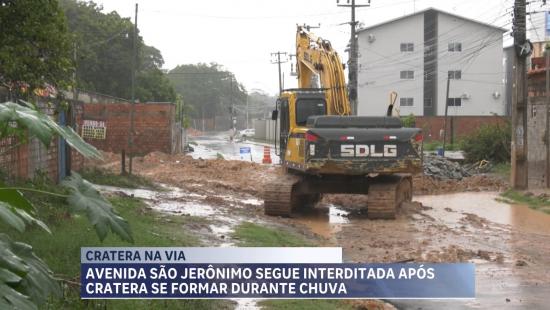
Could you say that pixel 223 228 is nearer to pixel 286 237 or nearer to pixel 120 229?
→ pixel 286 237

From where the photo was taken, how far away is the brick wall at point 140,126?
3222cm

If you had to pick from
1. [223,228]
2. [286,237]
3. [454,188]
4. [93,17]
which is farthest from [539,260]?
[93,17]

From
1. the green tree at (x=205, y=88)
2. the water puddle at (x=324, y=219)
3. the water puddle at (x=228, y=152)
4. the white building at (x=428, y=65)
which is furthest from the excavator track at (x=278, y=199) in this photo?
the green tree at (x=205, y=88)

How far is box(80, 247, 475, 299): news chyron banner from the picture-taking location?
409 cm

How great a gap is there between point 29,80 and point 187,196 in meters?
9.70

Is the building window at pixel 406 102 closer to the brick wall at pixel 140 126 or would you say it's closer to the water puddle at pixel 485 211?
the brick wall at pixel 140 126

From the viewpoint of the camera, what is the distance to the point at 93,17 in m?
55.9

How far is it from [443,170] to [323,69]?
11.7m

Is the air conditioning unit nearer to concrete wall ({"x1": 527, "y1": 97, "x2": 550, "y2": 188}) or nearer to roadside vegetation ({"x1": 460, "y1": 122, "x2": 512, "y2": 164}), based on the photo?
roadside vegetation ({"x1": 460, "y1": 122, "x2": 512, "y2": 164})

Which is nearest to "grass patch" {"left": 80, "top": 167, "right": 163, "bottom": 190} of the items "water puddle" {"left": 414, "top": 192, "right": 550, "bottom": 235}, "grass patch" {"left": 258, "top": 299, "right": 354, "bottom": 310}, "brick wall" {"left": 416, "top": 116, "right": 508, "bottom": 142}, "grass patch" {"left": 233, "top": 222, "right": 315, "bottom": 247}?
"grass patch" {"left": 233, "top": 222, "right": 315, "bottom": 247}

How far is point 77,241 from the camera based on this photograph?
7086mm

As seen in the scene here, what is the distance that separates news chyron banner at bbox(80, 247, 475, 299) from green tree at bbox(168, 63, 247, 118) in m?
123

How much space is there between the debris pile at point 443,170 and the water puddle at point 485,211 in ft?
16.2

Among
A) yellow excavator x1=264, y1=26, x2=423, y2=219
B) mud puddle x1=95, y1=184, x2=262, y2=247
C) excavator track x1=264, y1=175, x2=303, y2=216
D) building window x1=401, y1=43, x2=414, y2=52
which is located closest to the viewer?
mud puddle x1=95, y1=184, x2=262, y2=247
